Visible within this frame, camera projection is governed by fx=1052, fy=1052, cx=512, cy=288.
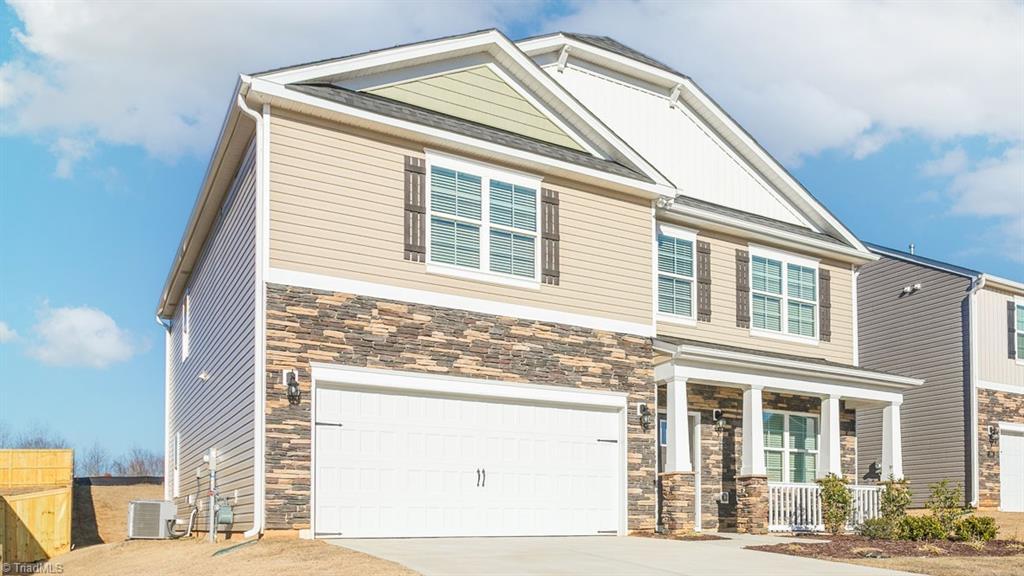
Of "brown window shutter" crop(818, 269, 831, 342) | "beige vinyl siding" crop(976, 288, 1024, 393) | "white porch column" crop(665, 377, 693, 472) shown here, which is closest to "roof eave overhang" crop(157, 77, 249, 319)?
"white porch column" crop(665, 377, 693, 472)

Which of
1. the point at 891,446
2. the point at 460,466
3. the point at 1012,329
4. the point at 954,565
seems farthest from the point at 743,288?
the point at 1012,329

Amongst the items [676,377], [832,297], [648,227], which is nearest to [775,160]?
[832,297]

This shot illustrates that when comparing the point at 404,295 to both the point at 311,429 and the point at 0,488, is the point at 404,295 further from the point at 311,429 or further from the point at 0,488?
the point at 0,488

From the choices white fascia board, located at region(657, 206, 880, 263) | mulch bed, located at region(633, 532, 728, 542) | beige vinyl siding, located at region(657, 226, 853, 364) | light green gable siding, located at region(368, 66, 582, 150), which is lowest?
mulch bed, located at region(633, 532, 728, 542)

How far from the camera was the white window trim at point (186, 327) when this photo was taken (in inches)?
922

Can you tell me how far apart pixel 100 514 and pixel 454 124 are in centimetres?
2158

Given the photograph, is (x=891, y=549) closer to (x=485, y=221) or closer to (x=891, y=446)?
(x=891, y=446)

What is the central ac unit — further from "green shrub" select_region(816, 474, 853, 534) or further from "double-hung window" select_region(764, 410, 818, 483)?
"green shrub" select_region(816, 474, 853, 534)

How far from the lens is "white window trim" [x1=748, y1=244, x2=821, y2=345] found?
21.7m

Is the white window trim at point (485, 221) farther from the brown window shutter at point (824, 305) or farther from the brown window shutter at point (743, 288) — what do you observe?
the brown window shutter at point (824, 305)

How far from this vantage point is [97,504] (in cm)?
3256

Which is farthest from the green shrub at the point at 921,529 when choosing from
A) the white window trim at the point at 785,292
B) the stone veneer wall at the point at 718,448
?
the white window trim at the point at 785,292

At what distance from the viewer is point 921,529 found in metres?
17.0

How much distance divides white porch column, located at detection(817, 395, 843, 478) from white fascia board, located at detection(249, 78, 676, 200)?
5421 mm
